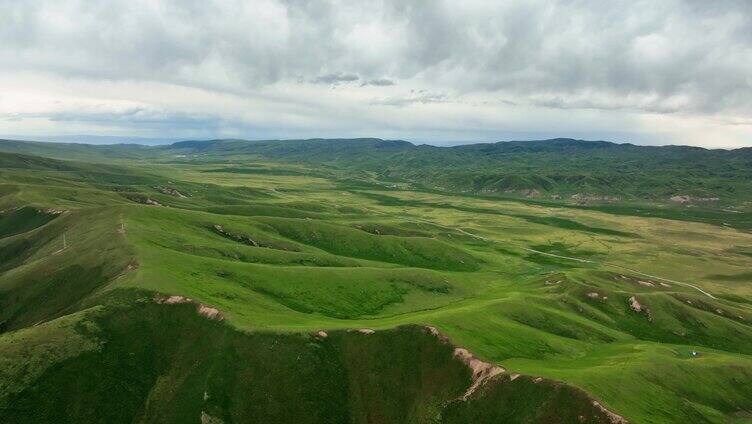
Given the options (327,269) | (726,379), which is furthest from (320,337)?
(726,379)

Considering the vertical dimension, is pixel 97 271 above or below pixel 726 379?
above

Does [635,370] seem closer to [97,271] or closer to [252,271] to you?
[252,271]

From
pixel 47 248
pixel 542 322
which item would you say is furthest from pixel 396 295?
pixel 47 248

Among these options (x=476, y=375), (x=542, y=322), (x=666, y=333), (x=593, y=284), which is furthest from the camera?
(x=593, y=284)

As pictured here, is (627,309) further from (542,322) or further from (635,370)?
(635,370)

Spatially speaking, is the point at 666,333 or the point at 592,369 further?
the point at 666,333

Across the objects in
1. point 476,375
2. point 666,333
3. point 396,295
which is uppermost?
point 476,375

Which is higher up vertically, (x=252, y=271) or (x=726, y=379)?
(x=252, y=271)

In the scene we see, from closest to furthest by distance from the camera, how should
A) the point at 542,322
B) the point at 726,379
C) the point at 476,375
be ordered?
the point at 476,375 < the point at 726,379 < the point at 542,322

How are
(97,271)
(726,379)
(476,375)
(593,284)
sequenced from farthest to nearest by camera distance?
(593,284) < (97,271) < (726,379) < (476,375)
